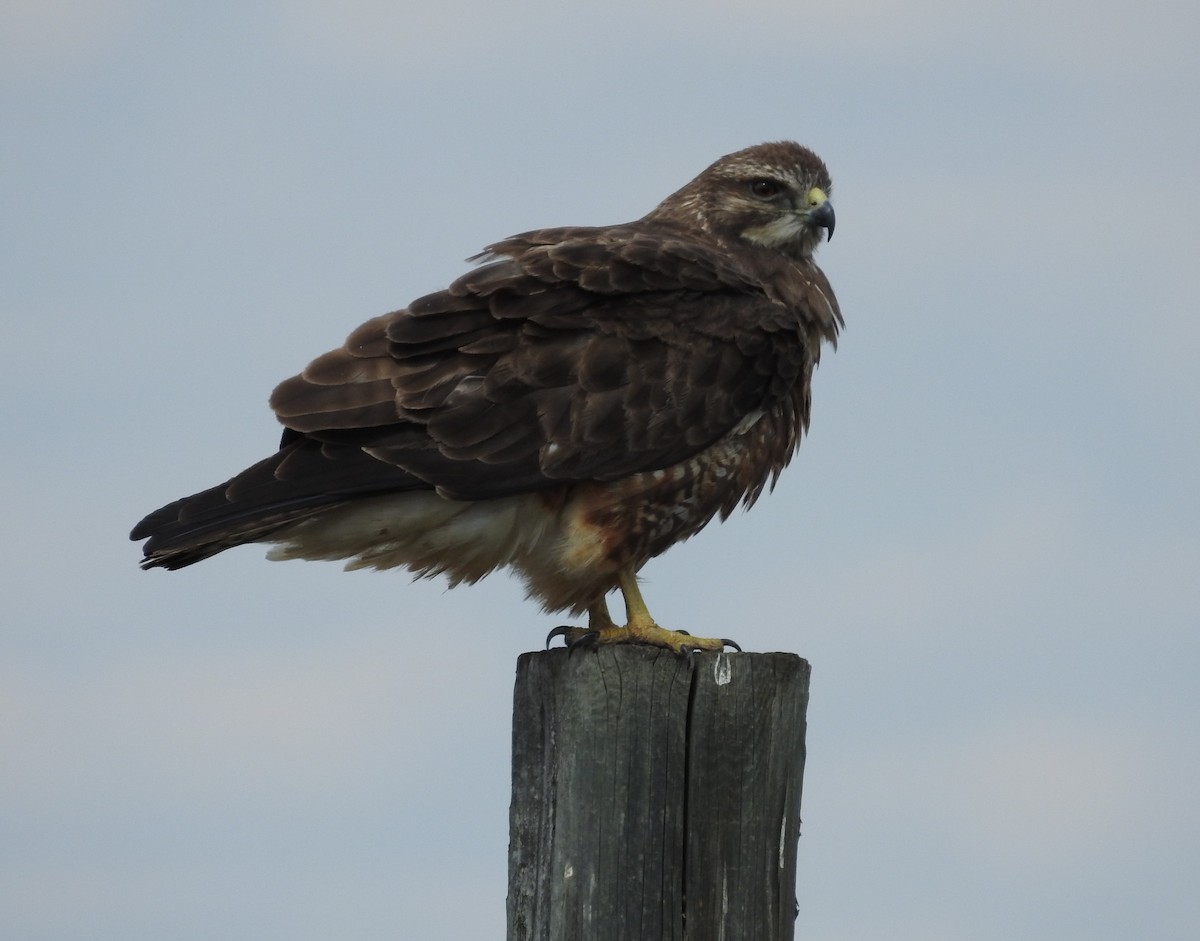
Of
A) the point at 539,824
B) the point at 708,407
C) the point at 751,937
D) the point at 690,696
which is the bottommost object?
the point at 751,937

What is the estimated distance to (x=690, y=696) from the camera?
4422mm

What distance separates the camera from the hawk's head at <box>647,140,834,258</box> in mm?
7492

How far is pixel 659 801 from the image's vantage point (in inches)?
169

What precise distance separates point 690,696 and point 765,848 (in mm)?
467

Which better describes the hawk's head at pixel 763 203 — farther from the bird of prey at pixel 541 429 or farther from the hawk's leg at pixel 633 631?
the hawk's leg at pixel 633 631

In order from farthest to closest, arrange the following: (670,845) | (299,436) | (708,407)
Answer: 1. (708,407)
2. (299,436)
3. (670,845)

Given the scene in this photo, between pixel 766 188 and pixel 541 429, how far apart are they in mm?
2309

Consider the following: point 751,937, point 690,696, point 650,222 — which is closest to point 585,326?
point 650,222

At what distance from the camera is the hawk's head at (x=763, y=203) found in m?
7.49

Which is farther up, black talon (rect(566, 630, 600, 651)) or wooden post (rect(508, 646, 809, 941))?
black talon (rect(566, 630, 600, 651))

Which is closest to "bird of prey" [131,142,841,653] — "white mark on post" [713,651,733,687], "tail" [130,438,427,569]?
"tail" [130,438,427,569]

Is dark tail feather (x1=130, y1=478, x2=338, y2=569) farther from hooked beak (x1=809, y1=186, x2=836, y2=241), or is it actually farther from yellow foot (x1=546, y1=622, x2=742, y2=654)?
hooked beak (x1=809, y1=186, x2=836, y2=241)

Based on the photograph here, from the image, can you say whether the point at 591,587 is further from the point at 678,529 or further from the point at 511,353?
the point at 511,353

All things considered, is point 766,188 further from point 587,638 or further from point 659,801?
point 659,801
